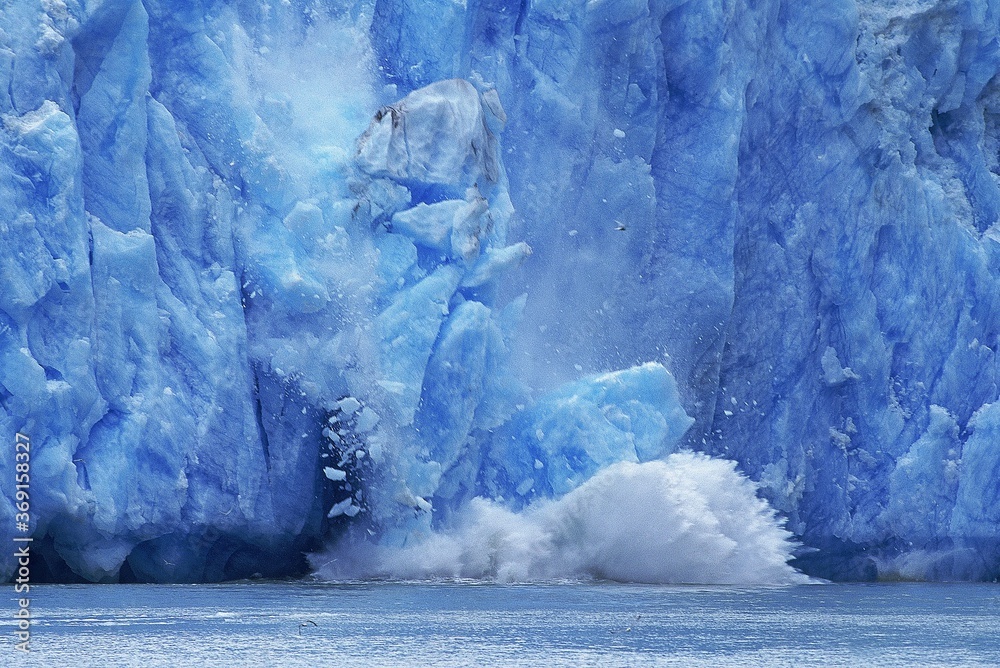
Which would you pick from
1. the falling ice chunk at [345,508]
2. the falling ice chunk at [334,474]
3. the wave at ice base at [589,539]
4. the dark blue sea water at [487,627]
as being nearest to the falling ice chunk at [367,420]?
the falling ice chunk at [334,474]

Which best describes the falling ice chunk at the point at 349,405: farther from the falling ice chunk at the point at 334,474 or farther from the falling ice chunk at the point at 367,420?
the falling ice chunk at the point at 334,474

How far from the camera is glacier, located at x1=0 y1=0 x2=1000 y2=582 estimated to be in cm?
1375

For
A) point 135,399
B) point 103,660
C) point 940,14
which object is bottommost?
point 103,660

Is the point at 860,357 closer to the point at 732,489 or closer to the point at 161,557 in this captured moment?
the point at 732,489

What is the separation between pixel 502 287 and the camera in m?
16.6

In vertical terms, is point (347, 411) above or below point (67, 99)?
below

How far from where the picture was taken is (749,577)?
16.8 meters

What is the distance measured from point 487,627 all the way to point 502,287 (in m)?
5.84

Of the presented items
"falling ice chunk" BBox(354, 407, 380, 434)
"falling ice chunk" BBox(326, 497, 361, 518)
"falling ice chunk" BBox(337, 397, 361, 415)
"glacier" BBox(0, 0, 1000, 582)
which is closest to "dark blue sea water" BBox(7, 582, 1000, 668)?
"falling ice chunk" BBox(326, 497, 361, 518)

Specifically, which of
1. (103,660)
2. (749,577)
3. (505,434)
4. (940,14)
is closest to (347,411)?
(505,434)

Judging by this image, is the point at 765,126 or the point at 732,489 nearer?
the point at 732,489

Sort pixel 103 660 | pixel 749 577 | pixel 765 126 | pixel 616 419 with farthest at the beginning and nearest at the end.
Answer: pixel 765 126 → pixel 749 577 → pixel 616 419 → pixel 103 660

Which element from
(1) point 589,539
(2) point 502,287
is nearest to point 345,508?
(1) point 589,539

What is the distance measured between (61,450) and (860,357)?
358 inches
